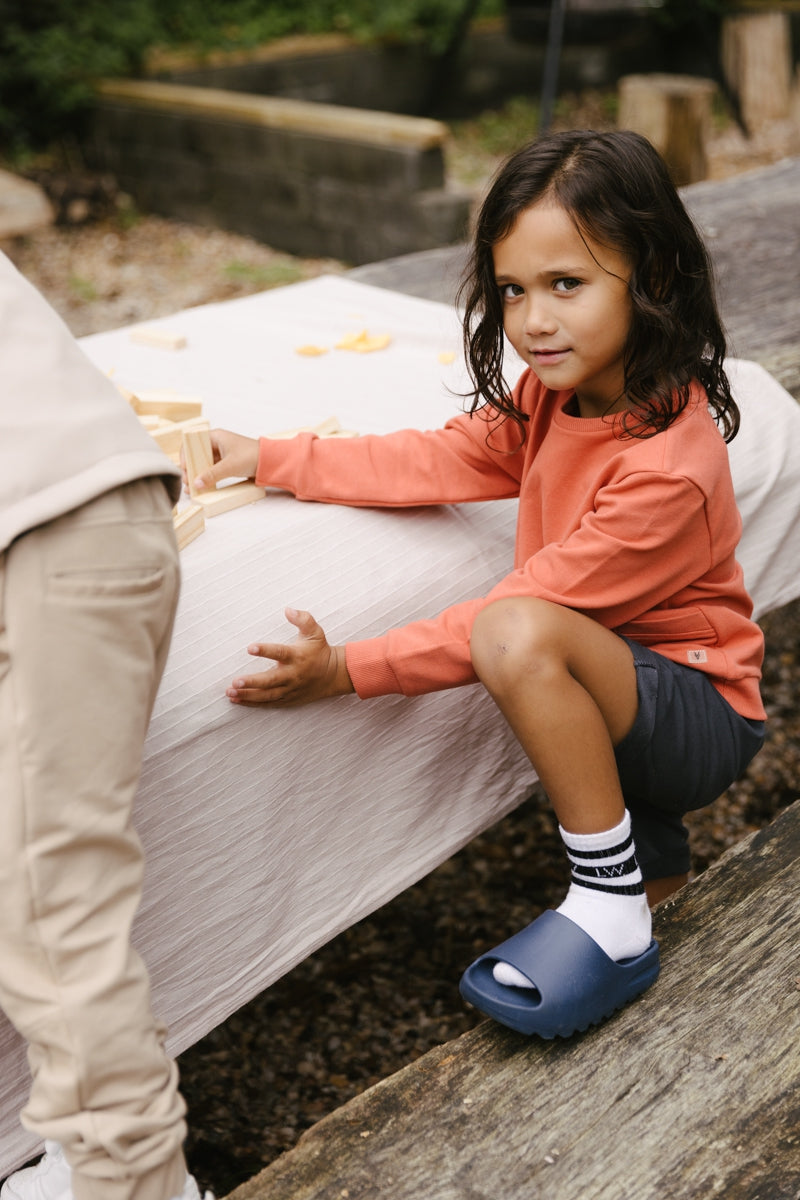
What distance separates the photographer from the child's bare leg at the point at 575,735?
1.41 meters

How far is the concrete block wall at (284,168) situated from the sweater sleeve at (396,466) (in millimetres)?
4100

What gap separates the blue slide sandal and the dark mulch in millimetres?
725

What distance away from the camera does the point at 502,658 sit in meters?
1.42

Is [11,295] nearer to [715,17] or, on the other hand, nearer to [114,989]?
[114,989]

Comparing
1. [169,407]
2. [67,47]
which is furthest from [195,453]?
[67,47]

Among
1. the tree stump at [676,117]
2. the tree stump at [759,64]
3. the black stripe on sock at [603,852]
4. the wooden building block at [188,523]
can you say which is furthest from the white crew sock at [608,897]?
the tree stump at [759,64]

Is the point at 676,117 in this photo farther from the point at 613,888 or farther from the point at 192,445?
the point at 613,888

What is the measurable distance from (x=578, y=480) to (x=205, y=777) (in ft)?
2.18

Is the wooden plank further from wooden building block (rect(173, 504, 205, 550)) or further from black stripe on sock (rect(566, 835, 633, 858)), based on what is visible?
black stripe on sock (rect(566, 835, 633, 858))

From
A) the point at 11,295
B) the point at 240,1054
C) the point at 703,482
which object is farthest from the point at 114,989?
the point at 240,1054

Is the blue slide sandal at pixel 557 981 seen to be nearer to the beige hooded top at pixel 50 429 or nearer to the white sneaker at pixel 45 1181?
the white sneaker at pixel 45 1181

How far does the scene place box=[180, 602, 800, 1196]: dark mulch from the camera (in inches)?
76.3

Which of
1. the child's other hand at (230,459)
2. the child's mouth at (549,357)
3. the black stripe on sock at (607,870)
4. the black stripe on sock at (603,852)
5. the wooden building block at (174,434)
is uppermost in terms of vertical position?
the child's mouth at (549,357)

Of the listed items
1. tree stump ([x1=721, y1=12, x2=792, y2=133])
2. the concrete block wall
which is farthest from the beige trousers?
tree stump ([x1=721, y1=12, x2=792, y2=133])
